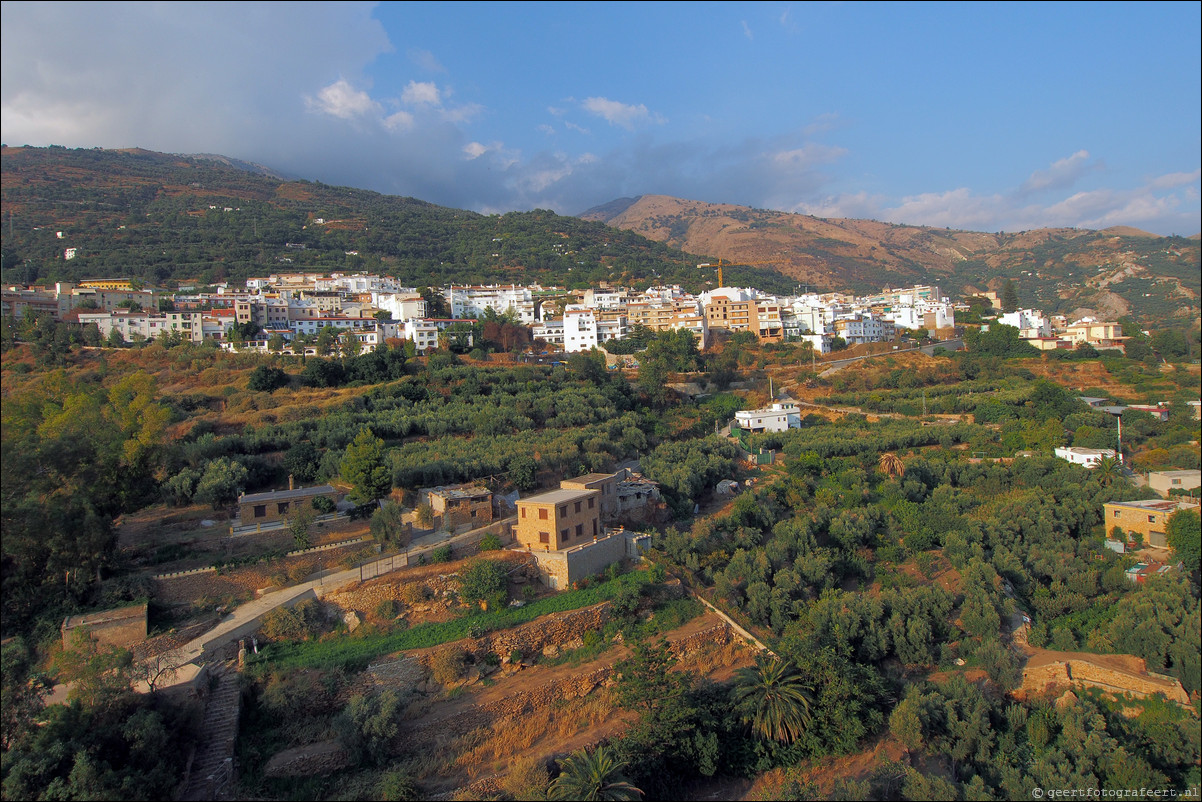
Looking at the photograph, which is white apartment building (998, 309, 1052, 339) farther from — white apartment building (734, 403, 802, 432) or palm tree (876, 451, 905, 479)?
palm tree (876, 451, 905, 479)

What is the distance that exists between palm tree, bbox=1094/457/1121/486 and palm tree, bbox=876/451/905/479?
15.0ft

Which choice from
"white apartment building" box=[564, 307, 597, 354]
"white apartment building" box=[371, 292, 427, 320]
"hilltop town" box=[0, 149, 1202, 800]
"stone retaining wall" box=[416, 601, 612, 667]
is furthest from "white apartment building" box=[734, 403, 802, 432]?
"white apartment building" box=[371, 292, 427, 320]

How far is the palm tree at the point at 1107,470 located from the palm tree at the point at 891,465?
456cm

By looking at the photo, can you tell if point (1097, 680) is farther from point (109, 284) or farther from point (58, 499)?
point (109, 284)

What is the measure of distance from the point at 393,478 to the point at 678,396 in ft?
54.3

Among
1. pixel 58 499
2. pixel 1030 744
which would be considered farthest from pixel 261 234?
pixel 1030 744

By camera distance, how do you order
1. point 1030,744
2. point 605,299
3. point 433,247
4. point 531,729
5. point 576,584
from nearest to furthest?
point 531,729 → point 1030,744 → point 576,584 → point 605,299 → point 433,247

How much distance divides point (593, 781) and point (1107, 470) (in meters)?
15.8

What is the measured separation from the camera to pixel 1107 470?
683 inches

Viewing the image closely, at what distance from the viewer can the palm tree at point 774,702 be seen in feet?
32.7

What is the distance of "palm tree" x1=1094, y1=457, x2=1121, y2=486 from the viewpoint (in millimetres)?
16922

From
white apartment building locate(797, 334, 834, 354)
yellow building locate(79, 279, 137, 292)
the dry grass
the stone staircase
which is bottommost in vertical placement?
the dry grass

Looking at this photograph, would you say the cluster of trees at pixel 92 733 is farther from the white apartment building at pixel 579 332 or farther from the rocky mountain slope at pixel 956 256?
the rocky mountain slope at pixel 956 256

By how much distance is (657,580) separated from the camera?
1337 cm
